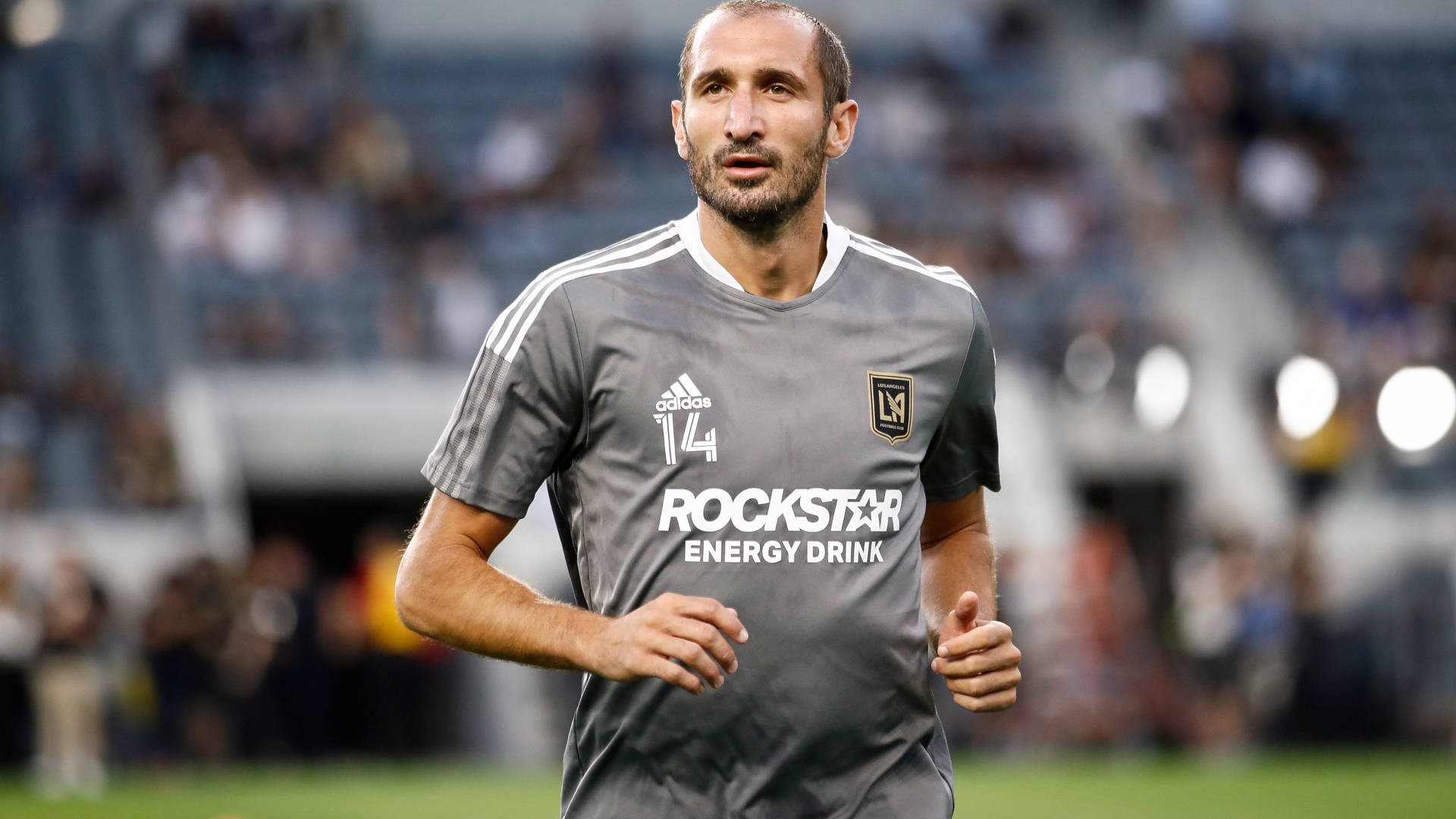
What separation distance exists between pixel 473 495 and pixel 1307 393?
665 inches

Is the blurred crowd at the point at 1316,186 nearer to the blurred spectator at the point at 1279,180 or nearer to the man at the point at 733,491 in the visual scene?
the blurred spectator at the point at 1279,180

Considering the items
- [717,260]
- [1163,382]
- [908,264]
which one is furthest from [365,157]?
[717,260]

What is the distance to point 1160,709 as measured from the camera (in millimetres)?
18641

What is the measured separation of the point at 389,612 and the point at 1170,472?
29.1 feet

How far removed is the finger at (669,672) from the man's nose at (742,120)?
3.49 feet

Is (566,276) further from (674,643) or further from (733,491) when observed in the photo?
(674,643)

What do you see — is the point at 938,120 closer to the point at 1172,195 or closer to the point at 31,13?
the point at 1172,195

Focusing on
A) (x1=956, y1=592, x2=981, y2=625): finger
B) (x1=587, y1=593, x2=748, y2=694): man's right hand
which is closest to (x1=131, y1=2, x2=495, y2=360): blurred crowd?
(x1=956, y1=592, x2=981, y2=625): finger

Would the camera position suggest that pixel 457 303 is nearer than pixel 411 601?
No

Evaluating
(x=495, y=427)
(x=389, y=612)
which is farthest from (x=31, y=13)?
(x=495, y=427)

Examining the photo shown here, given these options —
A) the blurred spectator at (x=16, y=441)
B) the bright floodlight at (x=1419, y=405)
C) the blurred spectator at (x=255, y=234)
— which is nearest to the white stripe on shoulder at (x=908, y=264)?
the blurred spectator at (x=16, y=441)

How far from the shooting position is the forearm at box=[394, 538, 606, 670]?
360 cm

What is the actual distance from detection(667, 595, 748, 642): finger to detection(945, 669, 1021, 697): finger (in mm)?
516

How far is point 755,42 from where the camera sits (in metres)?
3.93
